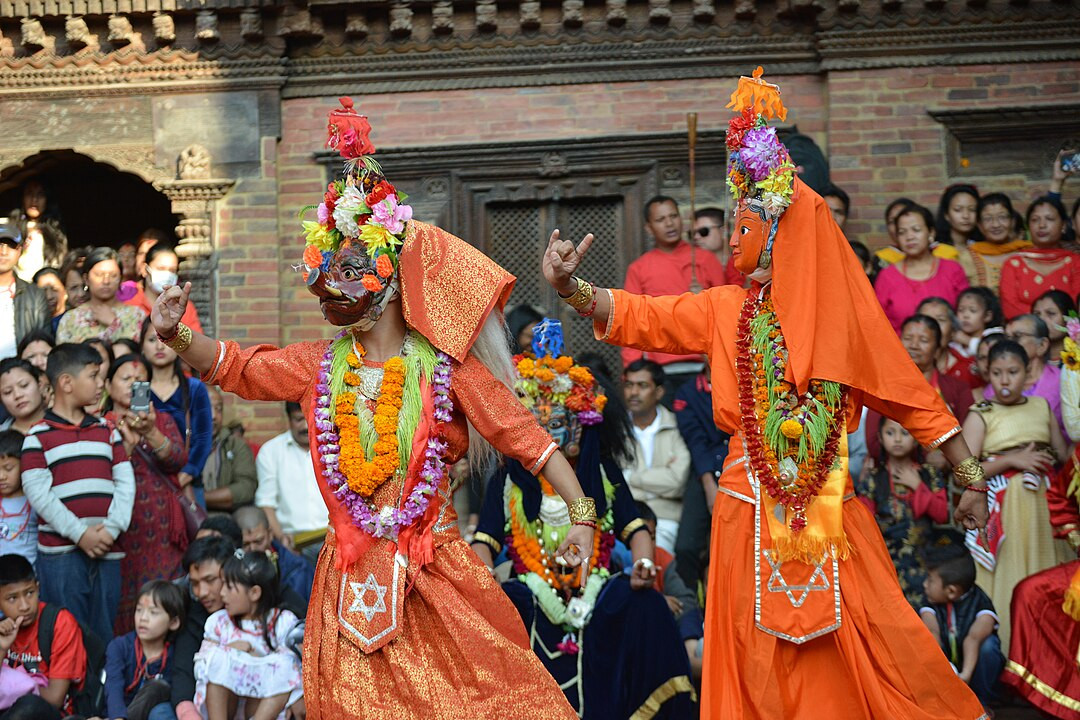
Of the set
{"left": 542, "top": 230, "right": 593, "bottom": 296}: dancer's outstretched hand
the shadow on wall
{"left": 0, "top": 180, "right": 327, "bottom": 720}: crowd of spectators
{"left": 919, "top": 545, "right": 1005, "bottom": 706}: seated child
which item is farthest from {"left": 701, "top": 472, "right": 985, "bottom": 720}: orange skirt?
the shadow on wall

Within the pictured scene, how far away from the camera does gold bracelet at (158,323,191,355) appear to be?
5.02 meters

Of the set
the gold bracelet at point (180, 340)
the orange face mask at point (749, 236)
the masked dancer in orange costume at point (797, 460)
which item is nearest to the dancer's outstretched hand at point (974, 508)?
the masked dancer in orange costume at point (797, 460)

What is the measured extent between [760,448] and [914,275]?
3.81 metres

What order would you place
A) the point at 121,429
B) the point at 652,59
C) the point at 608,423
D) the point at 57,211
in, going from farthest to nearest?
the point at 57,211
the point at 652,59
the point at 121,429
the point at 608,423

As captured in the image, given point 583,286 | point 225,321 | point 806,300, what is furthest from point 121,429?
point 806,300

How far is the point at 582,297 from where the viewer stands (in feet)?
17.9

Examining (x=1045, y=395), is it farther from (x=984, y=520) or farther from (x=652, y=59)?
(x=652, y=59)

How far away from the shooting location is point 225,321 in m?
10.4

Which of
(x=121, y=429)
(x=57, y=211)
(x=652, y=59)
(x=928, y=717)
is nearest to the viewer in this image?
(x=928, y=717)

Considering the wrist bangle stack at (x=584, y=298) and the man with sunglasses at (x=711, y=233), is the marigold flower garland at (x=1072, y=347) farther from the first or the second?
the wrist bangle stack at (x=584, y=298)

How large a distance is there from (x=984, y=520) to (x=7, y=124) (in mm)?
8029

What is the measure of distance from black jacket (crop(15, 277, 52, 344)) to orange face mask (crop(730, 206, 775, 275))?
16.9ft

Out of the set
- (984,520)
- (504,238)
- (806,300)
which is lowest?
(984,520)

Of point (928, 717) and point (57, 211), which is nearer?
point (928, 717)
